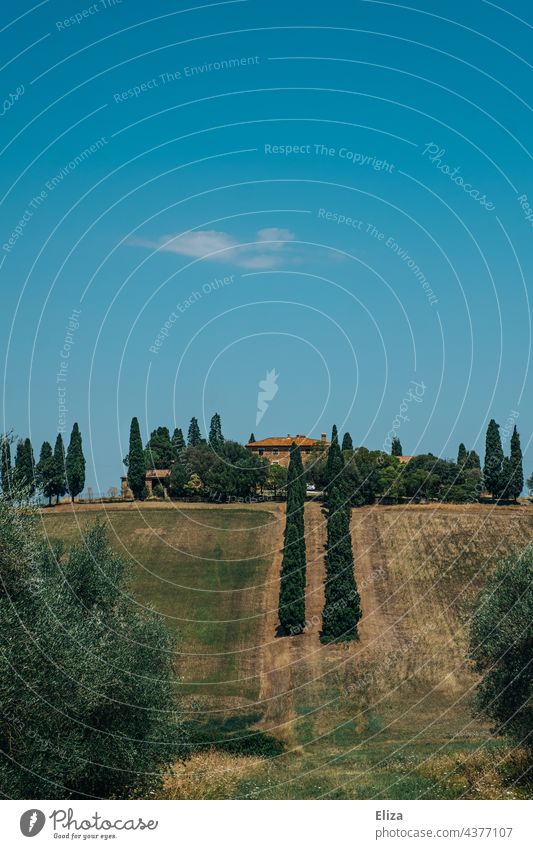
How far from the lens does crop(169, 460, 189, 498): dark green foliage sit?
11119 centimetres

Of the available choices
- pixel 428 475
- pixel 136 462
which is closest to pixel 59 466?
pixel 136 462

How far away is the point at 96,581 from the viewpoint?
42.8m

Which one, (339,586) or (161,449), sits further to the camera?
(161,449)

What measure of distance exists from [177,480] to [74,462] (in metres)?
11.7

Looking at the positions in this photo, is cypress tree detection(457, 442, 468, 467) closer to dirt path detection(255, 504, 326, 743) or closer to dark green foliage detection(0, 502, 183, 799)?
dirt path detection(255, 504, 326, 743)

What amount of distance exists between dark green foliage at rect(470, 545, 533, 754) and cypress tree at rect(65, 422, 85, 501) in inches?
2851

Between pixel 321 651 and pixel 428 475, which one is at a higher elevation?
pixel 428 475

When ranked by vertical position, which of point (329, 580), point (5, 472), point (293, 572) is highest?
point (5, 472)

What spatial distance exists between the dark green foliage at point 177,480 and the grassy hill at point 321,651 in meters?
11.8

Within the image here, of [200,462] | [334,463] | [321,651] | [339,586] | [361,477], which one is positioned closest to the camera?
[321,651]

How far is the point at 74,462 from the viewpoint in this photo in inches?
4161

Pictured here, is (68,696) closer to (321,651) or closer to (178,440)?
(321,651)

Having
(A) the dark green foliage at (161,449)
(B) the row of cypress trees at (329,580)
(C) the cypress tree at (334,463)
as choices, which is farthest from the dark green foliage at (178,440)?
(B) the row of cypress trees at (329,580)

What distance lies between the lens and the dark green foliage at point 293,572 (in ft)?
222
